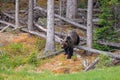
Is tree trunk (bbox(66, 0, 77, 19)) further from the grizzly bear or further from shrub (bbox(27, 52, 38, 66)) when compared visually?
shrub (bbox(27, 52, 38, 66))

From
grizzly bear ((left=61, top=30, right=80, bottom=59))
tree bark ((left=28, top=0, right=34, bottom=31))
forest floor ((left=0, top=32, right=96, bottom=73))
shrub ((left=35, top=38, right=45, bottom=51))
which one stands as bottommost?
forest floor ((left=0, top=32, right=96, bottom=73))

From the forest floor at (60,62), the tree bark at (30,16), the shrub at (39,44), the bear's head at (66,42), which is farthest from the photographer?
the tree bark at (30,16)

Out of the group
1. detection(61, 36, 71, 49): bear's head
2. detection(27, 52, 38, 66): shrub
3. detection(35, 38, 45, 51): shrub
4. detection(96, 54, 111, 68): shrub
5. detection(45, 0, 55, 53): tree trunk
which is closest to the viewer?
detection(96, 54, 111, 68): shrub

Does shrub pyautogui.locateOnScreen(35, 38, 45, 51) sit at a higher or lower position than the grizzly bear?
lower

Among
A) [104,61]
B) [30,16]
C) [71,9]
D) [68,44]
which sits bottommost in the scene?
[104,61]

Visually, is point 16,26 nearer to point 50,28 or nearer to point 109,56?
point 50,28

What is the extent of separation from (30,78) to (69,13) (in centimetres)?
1521

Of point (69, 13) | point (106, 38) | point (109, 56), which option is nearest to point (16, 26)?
point (69, 13)

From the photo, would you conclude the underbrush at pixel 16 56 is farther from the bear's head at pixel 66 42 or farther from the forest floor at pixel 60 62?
the bear's head at pixel 66 42

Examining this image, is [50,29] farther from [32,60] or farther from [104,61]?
[104,61]

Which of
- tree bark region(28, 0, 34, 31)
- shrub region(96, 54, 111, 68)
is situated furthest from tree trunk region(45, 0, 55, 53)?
shrub region(96, 54, 111, 68)

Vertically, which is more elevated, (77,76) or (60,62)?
(77,76)

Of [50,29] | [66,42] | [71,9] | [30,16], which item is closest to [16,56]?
[50,29]

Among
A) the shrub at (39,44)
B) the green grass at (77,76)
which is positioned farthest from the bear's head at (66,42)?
the green grass at (77,76)
